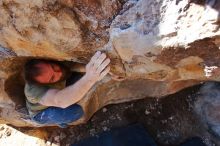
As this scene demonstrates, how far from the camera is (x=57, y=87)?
1960 millimetres

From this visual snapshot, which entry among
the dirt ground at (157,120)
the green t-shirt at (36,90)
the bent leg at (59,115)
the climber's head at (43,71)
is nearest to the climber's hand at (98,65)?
the climber's head at (43,71)

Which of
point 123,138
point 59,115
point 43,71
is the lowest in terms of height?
point 123,138

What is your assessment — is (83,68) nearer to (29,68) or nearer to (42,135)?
(29,68)

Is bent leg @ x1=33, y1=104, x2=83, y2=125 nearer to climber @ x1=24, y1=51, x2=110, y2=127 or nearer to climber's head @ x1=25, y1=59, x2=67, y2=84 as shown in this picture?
climber @ x1=24, y1=51, x2=110, y2=127

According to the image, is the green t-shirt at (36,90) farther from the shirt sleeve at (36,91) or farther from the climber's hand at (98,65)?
the climber's hand at (98,65)

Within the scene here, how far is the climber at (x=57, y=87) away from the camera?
64.8 inches

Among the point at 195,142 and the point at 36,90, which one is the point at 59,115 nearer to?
the point at 36,90

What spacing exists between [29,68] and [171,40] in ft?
2.41

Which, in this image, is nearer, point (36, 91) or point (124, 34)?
point (124, 34)

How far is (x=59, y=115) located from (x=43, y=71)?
368 mm

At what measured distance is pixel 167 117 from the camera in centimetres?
243

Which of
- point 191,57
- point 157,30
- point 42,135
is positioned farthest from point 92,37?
point 42,135

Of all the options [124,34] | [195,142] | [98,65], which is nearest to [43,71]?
[98,65]

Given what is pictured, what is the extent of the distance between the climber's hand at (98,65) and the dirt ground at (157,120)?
867mm
